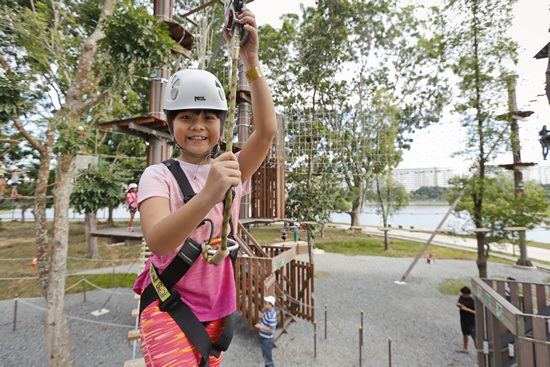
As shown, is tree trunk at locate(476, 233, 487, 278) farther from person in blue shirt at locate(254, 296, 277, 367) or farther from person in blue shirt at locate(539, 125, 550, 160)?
person in blue shirt at locate(254, 296, 277, 367)

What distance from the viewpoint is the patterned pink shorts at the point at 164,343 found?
1095mm

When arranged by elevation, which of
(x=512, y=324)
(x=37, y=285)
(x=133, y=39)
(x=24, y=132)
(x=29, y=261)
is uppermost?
(x=133, y=39)

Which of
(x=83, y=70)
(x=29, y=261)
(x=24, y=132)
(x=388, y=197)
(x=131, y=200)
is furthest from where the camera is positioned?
(x=388, y=197)

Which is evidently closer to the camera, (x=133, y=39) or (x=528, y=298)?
(x=133, y=39)

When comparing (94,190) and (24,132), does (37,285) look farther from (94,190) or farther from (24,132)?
(24,132)

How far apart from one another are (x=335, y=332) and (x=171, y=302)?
6871 mm

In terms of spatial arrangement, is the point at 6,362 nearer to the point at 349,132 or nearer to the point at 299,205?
the point at 299,205

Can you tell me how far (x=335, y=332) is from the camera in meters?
6.84

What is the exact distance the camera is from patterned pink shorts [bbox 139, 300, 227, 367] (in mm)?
1095

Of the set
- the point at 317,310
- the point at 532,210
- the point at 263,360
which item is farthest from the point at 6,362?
the point at 532,210

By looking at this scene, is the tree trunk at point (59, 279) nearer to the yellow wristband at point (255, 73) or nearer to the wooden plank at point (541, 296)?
the yellow wristband at point (255, 73)

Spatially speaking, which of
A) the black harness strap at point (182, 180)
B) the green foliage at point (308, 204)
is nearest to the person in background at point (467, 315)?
the green foliage at point (308, 204)

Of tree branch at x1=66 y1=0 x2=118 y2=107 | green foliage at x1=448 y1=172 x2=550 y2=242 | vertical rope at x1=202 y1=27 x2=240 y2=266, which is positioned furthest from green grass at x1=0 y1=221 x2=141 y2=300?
green foliage at x1=448 y1=172 x2=550 y2=242

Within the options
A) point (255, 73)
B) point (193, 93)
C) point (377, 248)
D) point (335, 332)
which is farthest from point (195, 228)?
point (377, 248)
